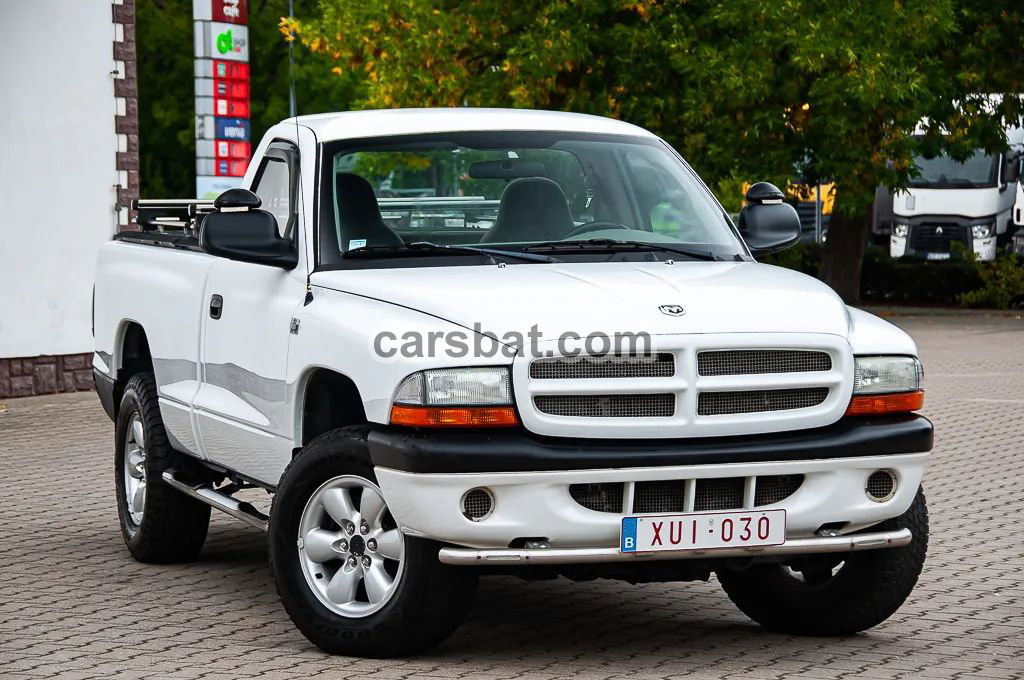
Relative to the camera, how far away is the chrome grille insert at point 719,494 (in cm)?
623

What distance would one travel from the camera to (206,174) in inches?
880

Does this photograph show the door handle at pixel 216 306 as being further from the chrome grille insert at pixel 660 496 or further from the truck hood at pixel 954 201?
the truck hood at pixel 954 201

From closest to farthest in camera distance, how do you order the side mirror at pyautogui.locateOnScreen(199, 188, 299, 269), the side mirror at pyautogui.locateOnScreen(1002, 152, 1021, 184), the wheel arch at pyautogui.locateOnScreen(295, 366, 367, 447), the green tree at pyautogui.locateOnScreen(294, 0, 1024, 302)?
the wheel arch at pyautogui.locateOnScreen(295, 366, 367, 447), the side mirror at pyautogui.locateOnScreen(199, 188, 299, 269), the green tree at pyautogui.locateOnScreen(294, 0, 1024, 302), the side mirror at pyautogui.locateOnScreen(1002, 152, 1021, 184)

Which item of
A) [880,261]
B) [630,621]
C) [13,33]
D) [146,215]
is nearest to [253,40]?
[880,261]

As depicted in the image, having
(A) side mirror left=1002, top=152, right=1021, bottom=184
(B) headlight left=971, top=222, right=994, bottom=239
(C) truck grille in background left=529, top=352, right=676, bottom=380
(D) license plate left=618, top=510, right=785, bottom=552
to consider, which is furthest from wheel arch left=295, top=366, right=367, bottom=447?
(A) side mirror left=1002, top=152, right=1021, bottom=184

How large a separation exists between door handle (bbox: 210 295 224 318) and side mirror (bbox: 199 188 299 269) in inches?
24.3

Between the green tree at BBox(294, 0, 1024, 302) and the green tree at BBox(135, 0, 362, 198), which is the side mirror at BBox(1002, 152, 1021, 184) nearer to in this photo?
A: the green tree at BBox(294, 0, 1024, 302)

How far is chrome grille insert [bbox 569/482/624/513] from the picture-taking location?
20.1ft

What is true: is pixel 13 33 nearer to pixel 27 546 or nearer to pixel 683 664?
pixel 27 546

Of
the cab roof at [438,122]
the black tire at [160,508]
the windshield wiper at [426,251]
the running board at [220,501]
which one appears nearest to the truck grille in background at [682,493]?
the windshield wiper at [426,251]

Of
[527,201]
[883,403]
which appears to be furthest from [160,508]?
[883,403]

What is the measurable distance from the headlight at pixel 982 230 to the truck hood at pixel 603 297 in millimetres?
28465

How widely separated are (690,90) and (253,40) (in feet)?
82.2

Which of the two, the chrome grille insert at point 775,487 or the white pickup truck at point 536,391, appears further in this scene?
the chrome grille insert at point 775,487
